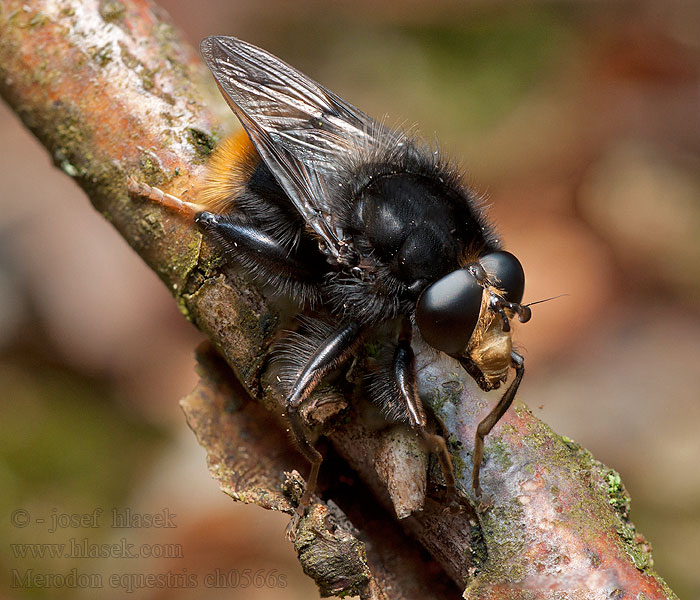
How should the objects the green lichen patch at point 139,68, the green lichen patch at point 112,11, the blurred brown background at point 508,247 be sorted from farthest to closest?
the blurred brown background at point 508,247 → the green lichen patch at point 112,11 → the green lichen patch at point 139,68

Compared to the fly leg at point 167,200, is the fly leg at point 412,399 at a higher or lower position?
lower

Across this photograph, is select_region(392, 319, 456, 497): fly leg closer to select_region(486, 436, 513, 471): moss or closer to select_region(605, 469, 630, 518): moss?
select_region(486, 436, 513, 471): moss

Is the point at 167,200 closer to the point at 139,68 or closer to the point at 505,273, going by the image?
the point at 139,68

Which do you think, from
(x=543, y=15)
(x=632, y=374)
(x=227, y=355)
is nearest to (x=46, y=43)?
(x=227, y=355)

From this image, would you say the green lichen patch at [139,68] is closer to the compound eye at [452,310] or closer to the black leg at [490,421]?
the compound eye at [452,310]

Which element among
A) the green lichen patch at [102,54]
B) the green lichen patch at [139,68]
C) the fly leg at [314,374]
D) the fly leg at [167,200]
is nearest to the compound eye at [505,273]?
the fly leg at [314,374]

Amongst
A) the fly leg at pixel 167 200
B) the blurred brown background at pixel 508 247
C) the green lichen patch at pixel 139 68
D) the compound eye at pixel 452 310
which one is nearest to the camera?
the compound eye at pixel 452 310

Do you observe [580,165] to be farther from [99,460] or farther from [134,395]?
[99,460]
